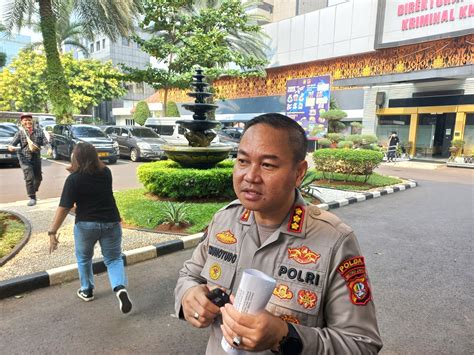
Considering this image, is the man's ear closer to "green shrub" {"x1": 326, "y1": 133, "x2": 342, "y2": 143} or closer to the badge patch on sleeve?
the badge patch on sleeve

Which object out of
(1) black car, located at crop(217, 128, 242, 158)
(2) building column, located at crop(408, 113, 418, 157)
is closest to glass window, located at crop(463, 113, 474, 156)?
(2) building column, located at crop(408, 113, 418, 157)

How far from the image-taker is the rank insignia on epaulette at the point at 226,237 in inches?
55.0

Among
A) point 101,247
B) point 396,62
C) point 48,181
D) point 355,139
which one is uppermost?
point 396,62

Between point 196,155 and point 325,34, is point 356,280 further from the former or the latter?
point 325,34

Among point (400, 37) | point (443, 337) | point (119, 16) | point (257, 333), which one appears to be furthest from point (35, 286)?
point (400, 37)

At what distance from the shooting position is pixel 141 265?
439 centimetres

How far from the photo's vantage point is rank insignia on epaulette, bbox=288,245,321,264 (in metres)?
1.20

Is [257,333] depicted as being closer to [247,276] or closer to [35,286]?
[247,276]

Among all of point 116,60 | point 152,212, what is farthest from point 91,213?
point 116,60

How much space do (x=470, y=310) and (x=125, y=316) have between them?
3448mm

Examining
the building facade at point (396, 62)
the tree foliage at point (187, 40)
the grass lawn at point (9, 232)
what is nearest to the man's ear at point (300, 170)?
the grass lawn at point (9, 232)

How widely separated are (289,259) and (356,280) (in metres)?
0.24

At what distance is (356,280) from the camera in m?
1.17

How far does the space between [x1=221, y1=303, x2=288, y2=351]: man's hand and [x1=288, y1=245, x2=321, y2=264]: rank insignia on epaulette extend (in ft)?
0.98
